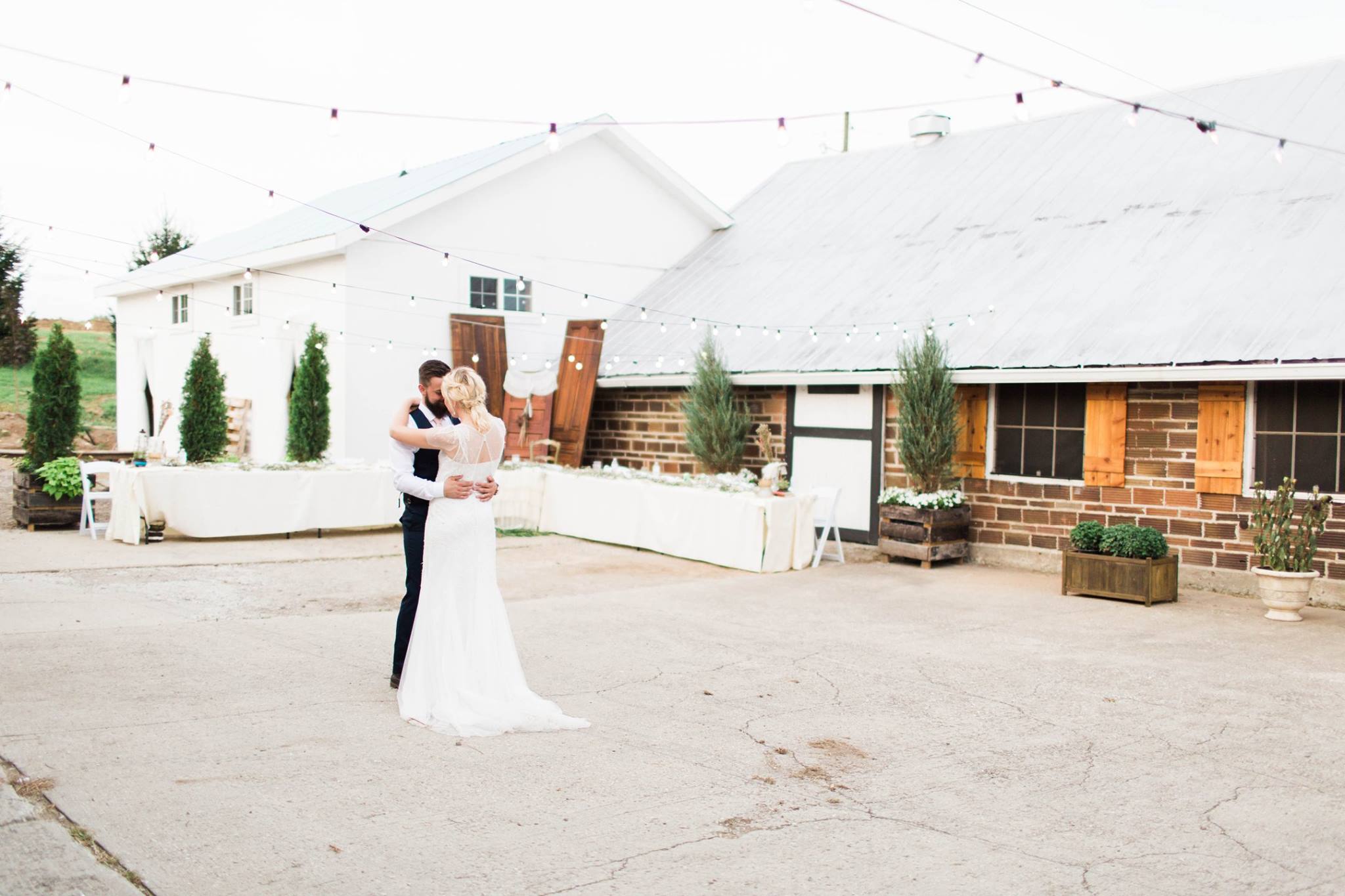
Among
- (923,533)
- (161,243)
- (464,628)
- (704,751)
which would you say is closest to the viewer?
(704,751)

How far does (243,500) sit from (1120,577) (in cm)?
948

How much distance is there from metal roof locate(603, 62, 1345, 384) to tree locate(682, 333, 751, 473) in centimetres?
38

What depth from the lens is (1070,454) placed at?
12031mm

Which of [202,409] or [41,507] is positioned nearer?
[41,507]

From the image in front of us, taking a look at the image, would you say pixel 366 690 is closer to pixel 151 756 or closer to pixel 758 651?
pixel 151 756

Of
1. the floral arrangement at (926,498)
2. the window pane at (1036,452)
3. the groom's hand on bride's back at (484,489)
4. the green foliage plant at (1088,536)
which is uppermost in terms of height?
the window pane at (1036,452)

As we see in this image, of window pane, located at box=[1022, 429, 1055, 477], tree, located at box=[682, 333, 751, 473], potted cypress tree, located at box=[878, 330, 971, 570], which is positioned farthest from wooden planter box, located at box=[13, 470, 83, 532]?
window pane, located at box=[1022, 429, 1055, 477]

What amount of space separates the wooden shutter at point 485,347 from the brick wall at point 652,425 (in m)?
1.77

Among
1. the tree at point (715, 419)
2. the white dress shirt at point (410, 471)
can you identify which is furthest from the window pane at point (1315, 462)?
the white dress shirt at point (410, 471)

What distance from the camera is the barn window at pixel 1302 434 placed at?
10.1 meters

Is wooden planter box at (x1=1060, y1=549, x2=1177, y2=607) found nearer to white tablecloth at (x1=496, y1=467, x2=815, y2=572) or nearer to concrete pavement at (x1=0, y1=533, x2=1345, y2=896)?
concrete pavement at (x1=0, y1=533, x2=1345, y2=896)

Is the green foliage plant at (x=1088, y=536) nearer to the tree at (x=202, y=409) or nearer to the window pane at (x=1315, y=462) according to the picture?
the window pane at (x=1315, y=462)

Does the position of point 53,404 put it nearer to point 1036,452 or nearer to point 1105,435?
point 1036,452

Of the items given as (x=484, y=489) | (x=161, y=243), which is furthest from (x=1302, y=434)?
(x=161, y=243)
